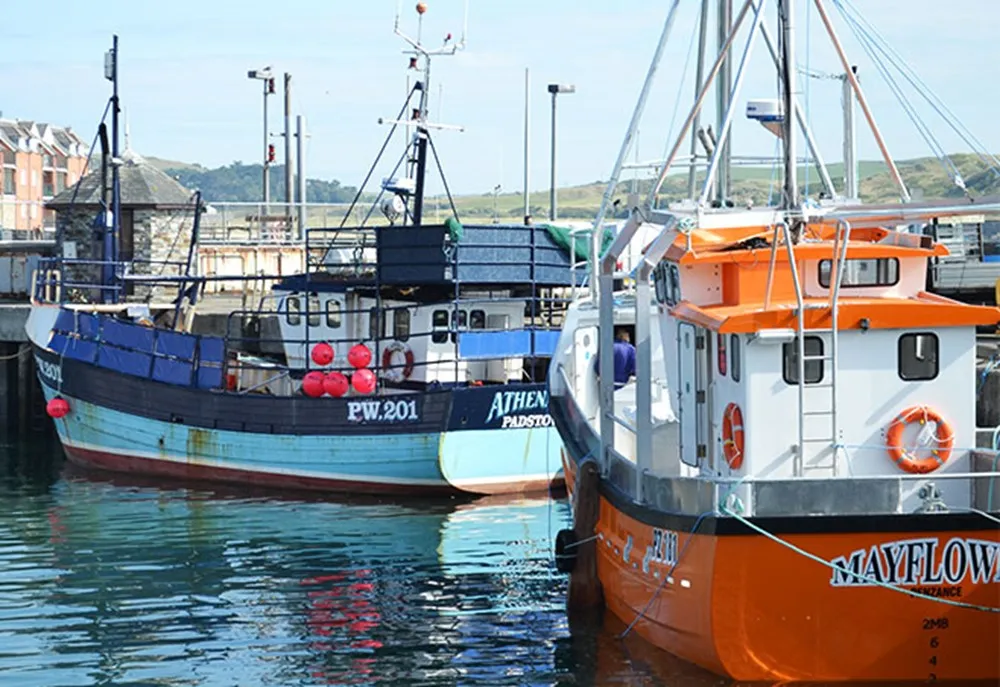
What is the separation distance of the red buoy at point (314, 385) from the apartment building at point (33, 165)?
222ft

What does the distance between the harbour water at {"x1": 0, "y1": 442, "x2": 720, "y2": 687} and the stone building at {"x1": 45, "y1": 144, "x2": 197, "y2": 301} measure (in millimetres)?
12499

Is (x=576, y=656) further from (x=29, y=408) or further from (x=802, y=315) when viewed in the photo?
(x=29, y=408)

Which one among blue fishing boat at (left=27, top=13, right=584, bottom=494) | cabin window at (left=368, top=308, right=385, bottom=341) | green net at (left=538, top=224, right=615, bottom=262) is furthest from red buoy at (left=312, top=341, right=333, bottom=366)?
green net at (left=538, top=224, right=615, bottom=262)

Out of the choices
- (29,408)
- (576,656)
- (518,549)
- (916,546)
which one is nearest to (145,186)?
(29,408)

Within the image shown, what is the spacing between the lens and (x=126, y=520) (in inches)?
822

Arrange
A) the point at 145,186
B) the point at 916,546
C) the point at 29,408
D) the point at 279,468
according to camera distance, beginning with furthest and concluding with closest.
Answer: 1. the point at 145,186
2. the point at 29,408
3. the point at 279,468
4. the point at 916,546

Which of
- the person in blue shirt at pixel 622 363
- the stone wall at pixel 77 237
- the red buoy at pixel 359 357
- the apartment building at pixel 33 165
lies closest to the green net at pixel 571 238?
the red buoy at pixel 359 357

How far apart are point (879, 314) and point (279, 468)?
1278cm

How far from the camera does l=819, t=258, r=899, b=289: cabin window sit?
513 inches

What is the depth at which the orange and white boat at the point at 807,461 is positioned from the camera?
11617 millimetres

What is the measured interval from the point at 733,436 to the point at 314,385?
11086mm

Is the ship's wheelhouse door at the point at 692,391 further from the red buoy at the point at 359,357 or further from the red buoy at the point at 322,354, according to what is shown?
the red buoy at the point at 322,354

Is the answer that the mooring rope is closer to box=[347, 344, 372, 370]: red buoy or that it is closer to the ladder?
the ladder

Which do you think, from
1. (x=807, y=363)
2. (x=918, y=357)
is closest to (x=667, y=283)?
(x=807, y=363)
